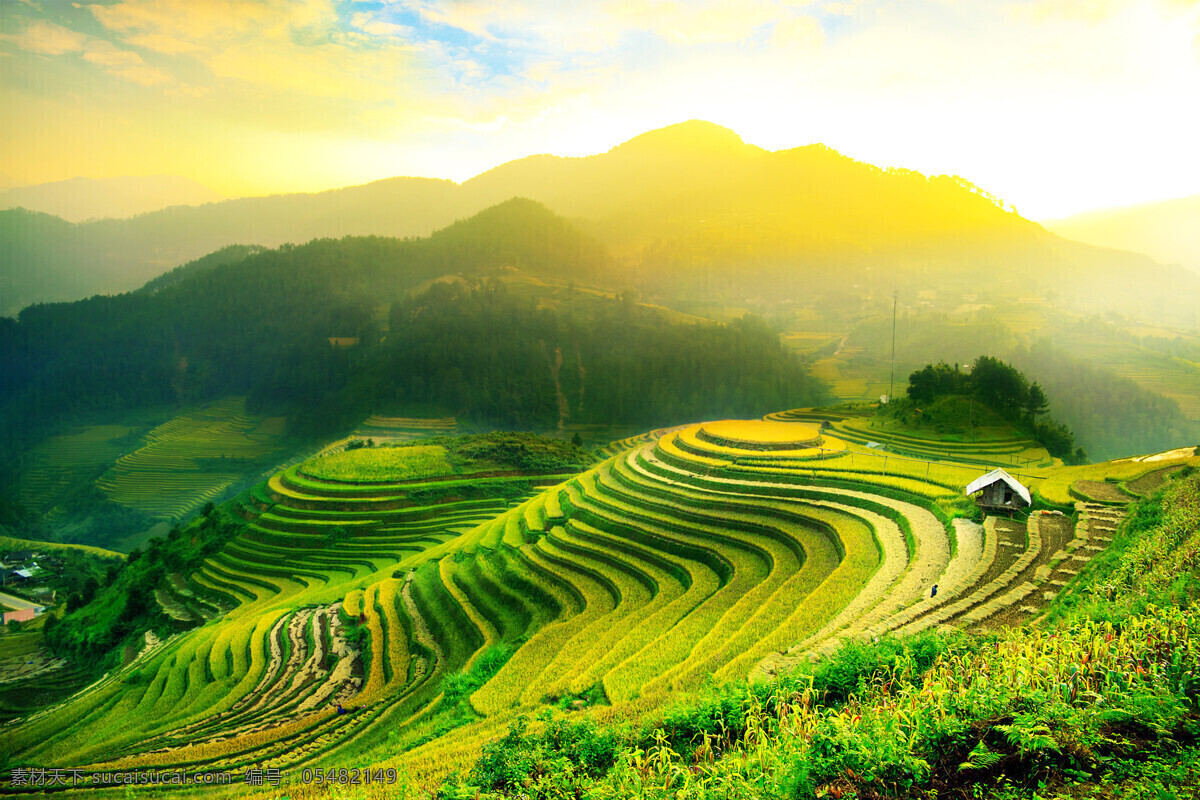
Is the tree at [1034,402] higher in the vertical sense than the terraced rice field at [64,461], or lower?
higher

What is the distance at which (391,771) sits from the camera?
641cm

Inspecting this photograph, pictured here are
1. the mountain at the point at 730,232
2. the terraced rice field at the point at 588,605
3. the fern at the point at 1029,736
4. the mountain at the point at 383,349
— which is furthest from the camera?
the mountain at the point at 730,232

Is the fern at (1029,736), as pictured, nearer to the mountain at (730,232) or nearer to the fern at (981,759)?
the fern at (981,759)

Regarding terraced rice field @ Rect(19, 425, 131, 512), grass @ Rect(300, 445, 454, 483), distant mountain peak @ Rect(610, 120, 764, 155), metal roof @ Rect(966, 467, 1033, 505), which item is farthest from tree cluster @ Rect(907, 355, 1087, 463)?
distant mountain peak @ Rect(610, 120, 764, 155)

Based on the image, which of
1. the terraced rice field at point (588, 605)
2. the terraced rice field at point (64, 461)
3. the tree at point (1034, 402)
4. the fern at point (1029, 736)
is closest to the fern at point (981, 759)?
the fern at point (1029, 736)

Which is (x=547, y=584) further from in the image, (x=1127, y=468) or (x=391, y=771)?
(x=1127, y=468)

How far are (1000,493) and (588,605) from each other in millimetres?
10633

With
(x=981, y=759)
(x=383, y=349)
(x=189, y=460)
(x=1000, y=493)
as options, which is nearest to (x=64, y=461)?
(x=189, y=460)

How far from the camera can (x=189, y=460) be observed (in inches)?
2366

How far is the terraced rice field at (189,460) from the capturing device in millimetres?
52812

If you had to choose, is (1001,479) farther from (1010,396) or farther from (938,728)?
(1010,396)

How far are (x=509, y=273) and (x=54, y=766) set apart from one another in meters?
97.6

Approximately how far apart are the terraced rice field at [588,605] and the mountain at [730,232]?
8163 centimetres

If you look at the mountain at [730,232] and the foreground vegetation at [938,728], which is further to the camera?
the mountain at [730,232]
